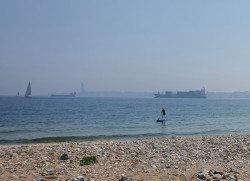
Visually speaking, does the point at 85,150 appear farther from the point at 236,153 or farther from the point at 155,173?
the point at 236,153

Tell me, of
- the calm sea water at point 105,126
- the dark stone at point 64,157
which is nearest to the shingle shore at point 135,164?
the dark stone at point 64,157

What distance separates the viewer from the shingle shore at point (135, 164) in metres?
10.4

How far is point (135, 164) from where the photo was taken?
12383 mm

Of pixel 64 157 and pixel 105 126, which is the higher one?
pixel 64 157

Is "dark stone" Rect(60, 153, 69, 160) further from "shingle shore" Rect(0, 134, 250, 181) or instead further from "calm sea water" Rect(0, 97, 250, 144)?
"calm sea water" Rect(0, 97, 250, 144)

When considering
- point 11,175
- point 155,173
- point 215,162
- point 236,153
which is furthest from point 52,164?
point 236,153

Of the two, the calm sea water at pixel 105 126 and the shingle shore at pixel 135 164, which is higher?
the shingle shore at pixel 135 164

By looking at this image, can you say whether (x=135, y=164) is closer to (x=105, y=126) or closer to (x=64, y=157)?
(x=64, y=157)

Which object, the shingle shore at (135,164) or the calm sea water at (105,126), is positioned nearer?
the shingle shore at (135,164)

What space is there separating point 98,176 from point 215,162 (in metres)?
5.36

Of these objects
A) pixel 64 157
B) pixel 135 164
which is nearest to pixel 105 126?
pixel 64 157

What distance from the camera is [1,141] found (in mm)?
27453

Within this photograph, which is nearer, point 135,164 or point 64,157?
point 135,164

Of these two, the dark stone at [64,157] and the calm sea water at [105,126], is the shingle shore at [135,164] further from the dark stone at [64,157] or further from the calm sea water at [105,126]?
the calm sea water at [105,126]
